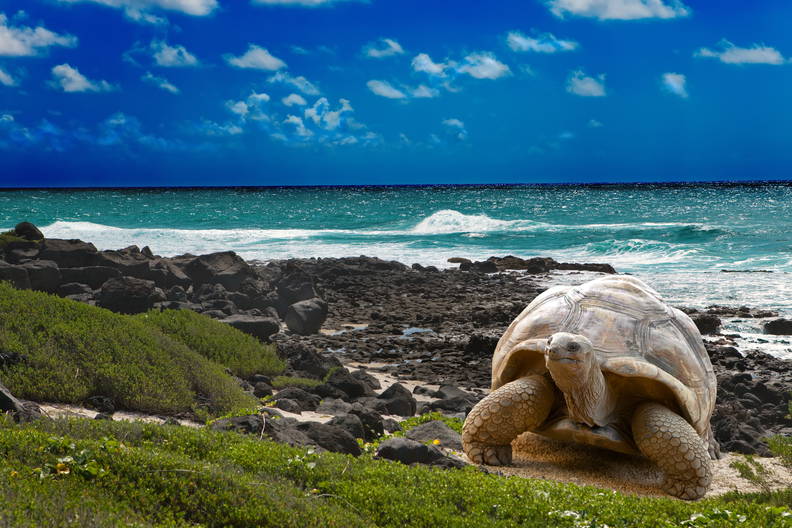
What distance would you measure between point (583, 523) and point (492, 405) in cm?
190

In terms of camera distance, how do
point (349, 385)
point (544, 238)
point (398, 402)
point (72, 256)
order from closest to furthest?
point (398, 402) < point (349, 385) < point (72, 256) < point (544, 238)

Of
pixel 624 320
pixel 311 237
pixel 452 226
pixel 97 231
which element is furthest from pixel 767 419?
pixel 97 231

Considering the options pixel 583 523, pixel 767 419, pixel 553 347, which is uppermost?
pixel 553 347

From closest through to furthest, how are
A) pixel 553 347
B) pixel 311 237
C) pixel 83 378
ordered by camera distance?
1. pixel 553 347
2. pixel 83 378
3. pixel 311 237

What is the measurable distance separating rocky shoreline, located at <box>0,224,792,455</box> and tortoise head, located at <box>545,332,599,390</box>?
247 cm

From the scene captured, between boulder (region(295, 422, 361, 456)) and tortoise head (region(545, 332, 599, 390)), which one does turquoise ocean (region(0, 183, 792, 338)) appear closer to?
tortoise head (region(545, 332, 599, 390))

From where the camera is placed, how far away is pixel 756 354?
15000 mm

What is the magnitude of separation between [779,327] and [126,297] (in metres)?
14.7

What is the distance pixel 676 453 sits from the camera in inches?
266

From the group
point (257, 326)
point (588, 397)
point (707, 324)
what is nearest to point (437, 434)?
point (588, 397)

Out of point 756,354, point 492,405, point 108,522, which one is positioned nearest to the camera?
point 108,522

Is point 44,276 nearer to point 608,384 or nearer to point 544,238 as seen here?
→ point 608,384

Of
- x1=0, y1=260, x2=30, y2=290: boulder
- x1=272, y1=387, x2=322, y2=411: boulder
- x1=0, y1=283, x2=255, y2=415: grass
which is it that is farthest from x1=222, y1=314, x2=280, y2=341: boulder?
x1=0, y1=260, x2=30, y2=290: boulder

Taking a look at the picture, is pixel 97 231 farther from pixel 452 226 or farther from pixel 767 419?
pixel 767 419
